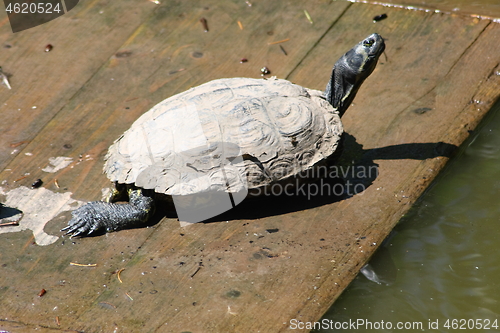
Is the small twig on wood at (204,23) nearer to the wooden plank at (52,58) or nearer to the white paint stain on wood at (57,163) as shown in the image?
the wooden plank at (52,58)

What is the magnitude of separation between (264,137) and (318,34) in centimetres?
223

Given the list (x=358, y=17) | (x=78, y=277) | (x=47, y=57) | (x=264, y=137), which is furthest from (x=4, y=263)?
(x=358, y=17)

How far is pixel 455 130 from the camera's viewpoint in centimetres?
443

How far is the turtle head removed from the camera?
4.14 metres

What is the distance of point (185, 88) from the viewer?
4996 millimetres

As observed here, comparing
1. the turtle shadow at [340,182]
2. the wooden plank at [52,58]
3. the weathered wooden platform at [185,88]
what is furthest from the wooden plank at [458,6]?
the wooden plank at [52,58]

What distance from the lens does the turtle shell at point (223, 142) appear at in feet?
11.8

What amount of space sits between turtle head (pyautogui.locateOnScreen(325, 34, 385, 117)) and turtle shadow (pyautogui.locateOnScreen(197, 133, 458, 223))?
0.35 meters

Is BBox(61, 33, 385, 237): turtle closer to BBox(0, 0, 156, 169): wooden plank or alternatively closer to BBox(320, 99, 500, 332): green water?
BBox(320, 99, 500, 332): green water

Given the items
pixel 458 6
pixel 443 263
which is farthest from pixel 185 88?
pixel 458 6

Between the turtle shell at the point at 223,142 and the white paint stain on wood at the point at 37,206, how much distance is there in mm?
461

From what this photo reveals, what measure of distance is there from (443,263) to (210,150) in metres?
1.72

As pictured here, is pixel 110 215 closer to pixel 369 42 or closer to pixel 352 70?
pixel 352 70

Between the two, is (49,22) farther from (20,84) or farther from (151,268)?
(151,268)
